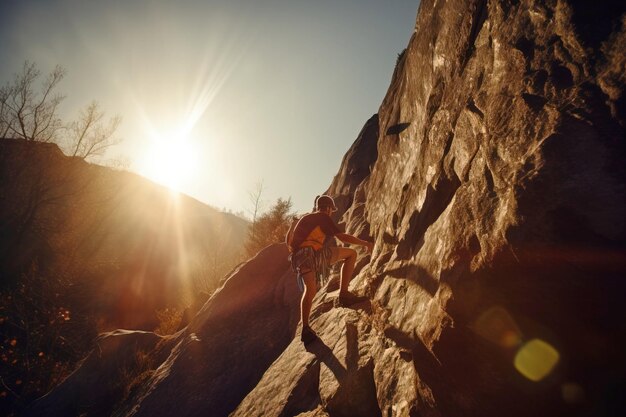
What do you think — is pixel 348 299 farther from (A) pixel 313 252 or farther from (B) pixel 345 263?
(A) pixel 313 252

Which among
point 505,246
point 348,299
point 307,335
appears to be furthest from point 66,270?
point 505,246

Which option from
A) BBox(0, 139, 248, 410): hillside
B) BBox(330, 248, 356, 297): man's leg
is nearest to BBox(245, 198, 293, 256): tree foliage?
BBox(0, 139, 248, 410): hillside

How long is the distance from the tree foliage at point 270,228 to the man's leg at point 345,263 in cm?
1767

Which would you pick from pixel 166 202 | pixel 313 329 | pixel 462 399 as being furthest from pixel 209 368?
pixel 166 202

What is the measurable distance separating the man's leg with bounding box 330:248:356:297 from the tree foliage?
696 inches

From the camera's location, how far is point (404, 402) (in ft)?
9.51

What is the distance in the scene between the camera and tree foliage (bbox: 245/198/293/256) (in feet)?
80.1

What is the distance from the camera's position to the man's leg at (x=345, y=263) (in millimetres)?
5445

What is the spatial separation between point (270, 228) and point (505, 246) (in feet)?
81.7

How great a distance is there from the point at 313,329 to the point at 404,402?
308cm

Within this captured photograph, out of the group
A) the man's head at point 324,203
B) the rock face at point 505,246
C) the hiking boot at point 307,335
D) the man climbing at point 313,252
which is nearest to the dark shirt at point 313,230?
the man climbing at point 313,252

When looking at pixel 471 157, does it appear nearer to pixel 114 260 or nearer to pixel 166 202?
pixel 114 260

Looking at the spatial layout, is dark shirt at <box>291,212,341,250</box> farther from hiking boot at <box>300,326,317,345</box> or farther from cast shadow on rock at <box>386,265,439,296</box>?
hiking boot at <box>300,326,317,345</box>

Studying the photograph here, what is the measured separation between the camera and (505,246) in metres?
2.07
